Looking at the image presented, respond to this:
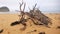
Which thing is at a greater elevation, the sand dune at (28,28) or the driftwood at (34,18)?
the driftwood at (34,18)

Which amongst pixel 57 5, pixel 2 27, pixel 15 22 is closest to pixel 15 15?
pixel 15 22

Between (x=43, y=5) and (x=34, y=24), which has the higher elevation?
(x=43, y=5)

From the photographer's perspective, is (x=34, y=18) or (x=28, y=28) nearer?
(x=28, y=28)

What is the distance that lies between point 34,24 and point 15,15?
62 cm

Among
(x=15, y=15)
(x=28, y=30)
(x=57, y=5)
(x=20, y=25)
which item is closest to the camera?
(x=28, y=30)

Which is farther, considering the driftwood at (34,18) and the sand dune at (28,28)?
the driftwood at (34,18)

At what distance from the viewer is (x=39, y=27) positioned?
106 inches

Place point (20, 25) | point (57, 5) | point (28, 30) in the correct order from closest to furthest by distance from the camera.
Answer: point (28, 30), point (20, 25), point (57, 5)

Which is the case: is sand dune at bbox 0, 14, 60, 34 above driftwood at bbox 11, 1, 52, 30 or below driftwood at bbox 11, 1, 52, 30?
below

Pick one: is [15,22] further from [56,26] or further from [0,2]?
[0,2]

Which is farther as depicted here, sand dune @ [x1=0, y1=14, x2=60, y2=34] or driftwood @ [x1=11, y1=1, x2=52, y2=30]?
driftwood @ [x1=11, y1=1, x2=52, y2=30]

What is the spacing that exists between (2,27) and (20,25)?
0.94 ft

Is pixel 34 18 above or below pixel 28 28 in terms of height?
above

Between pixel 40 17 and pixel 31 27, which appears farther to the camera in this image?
pixel 40 17
